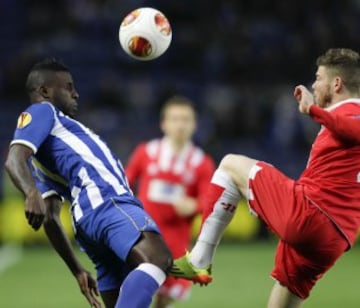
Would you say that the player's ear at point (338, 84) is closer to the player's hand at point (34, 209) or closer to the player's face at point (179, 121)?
the player's hand at point (34, 209)

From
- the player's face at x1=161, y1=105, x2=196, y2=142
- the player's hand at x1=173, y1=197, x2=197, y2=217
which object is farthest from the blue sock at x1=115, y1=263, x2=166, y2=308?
the player's face at x1=161, y1=105, x2=196, y2=142

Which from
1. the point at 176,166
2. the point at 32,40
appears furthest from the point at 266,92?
the point at 176,166

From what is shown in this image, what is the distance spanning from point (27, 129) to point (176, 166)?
3653 mm

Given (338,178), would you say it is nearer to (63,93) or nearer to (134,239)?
(134,239)

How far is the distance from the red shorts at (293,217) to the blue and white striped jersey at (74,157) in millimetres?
782

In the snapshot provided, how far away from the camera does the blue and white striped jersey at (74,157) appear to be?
209 inches

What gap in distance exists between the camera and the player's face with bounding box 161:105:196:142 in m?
8.66

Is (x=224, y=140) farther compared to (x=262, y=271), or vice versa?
(x=224, y=140)

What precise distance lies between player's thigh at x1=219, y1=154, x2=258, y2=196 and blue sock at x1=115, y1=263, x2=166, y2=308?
999 mm

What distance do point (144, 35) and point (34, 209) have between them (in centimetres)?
156

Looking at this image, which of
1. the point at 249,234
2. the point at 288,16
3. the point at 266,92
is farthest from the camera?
the point at 288,16

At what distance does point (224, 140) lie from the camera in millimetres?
15555

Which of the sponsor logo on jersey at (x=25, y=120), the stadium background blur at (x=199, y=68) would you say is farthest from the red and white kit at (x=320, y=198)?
the stadium background blur at (x=199, y=68)

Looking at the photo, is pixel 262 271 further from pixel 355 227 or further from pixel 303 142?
pixel 355 227
